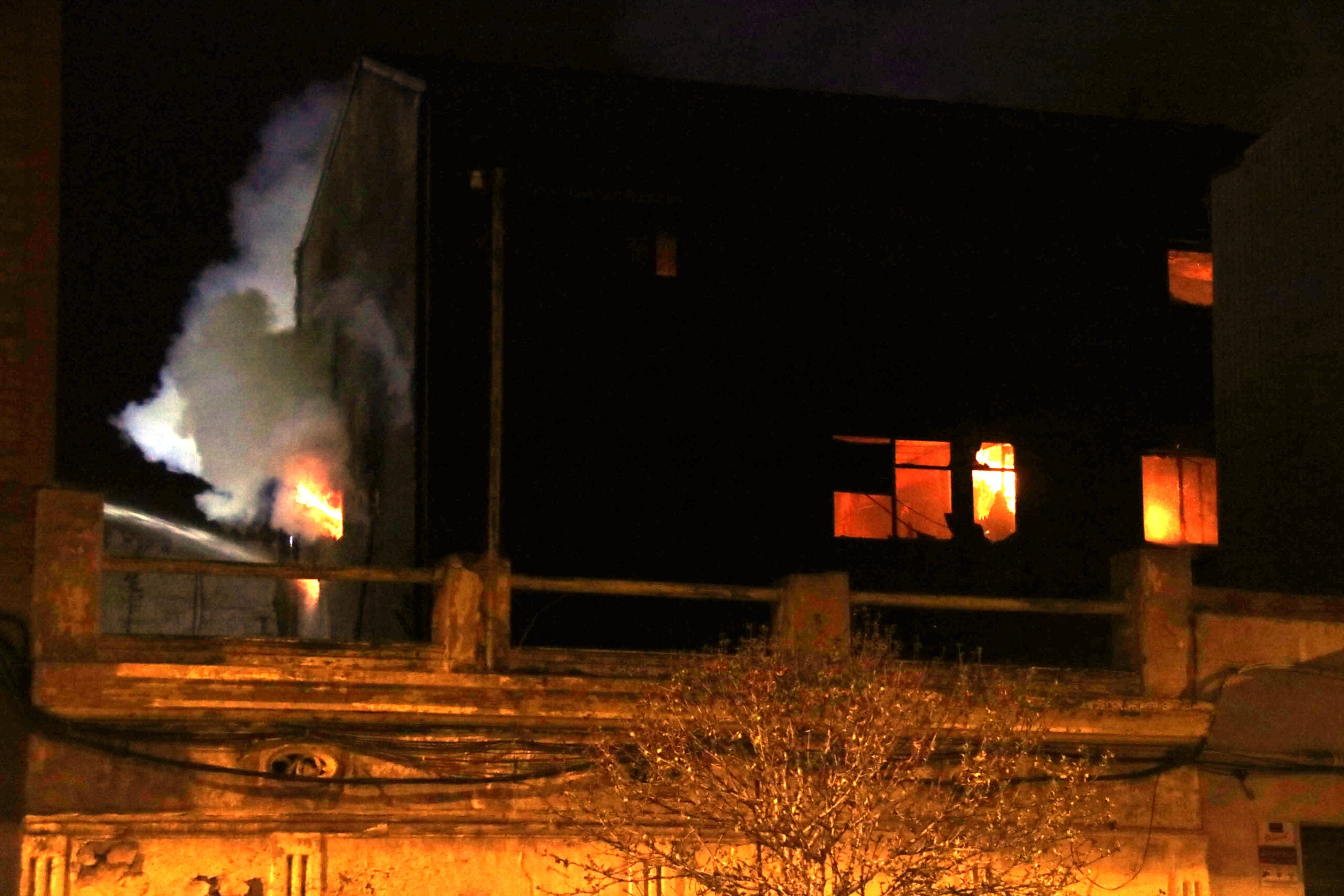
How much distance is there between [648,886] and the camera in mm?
12805

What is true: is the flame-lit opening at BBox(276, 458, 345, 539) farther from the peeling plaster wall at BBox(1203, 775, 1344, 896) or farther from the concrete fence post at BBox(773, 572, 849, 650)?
the peeling plaster wall at BBox(1203, 775, 1344, 896)

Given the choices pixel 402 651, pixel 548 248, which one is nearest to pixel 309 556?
pixel 548 248

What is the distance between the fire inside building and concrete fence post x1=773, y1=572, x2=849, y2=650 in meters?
0.03

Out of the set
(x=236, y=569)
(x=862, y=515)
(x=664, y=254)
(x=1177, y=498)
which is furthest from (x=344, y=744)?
(x=1177, y=498)

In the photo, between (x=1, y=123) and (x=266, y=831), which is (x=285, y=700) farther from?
(x=1, y=123)

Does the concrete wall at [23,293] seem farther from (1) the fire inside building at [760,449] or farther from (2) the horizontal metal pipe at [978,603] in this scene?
(2) the horizontal metal pipe at [978,603]

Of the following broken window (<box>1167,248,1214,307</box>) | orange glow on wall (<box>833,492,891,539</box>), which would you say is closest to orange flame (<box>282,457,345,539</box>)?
orange glow on wall (<box>833,492,891,539</box>)

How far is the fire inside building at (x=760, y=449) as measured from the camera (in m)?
12.8

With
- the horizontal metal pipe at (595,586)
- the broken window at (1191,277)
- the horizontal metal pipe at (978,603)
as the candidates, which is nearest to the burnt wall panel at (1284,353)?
the broken window at (1191,277)

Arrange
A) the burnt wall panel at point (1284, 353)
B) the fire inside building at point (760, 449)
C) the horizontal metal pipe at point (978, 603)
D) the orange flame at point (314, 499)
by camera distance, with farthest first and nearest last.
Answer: the burnt wall panel at point (1284, 353) → the orange flame at point (314, 499) → the horizontal metal pipe at point (978, 603) → the fire inside building at point (760, 449)

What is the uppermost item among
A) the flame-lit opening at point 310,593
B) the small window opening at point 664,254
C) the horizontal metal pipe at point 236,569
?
the small window opening at point 664,254

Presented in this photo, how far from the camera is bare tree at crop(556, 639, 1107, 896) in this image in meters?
11.2

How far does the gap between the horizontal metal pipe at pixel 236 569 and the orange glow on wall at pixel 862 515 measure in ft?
26.1

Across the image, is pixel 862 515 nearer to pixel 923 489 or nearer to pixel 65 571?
pixel 923 489
